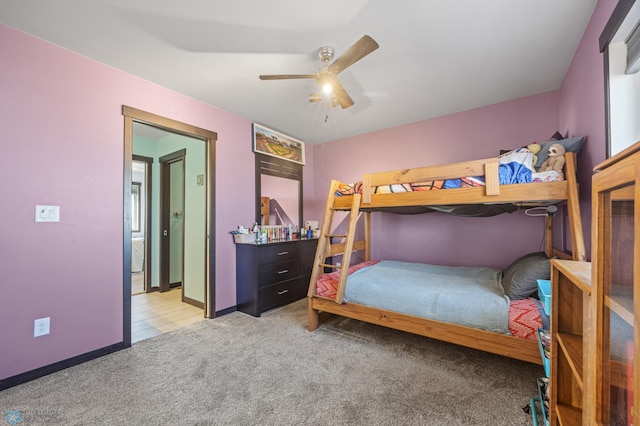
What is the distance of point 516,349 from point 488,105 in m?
2.66

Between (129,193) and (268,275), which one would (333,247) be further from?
(129,193)

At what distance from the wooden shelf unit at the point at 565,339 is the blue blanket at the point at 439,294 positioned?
0.62 m

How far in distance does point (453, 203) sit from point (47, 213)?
316 centimetres

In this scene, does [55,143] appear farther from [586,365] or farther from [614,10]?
[614,10]

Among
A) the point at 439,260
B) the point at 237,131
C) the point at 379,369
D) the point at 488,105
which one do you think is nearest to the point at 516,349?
the point at 379,369

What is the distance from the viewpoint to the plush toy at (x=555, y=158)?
6.25 ft

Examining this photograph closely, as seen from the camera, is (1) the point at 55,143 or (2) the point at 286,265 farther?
(2) the point at 286,265

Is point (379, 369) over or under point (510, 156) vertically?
under

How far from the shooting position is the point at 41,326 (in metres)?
1.85

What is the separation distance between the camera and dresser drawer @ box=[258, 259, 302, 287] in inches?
120

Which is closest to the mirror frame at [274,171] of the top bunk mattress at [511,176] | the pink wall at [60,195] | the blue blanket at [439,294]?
the pink wall at [60,195]

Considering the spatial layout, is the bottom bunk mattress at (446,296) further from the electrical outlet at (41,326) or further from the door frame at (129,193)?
the electrical outlet at (41,326)

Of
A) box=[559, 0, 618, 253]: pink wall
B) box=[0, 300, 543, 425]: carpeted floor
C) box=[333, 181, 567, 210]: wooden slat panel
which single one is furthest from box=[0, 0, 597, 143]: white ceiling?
box=[0, 300, 543, 425]: carpeted floor

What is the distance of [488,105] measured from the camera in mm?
3008
